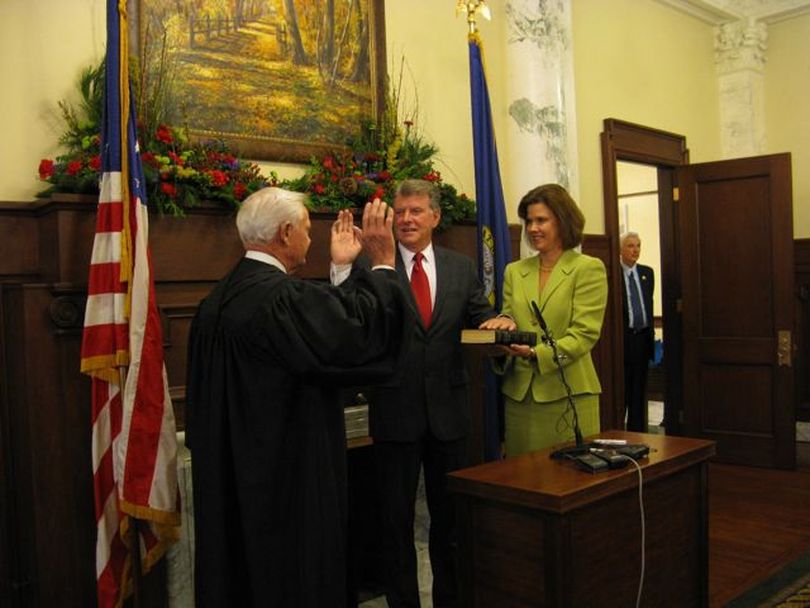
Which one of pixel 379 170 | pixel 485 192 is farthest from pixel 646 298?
pixel 379 170

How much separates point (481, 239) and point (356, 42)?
1245 mm

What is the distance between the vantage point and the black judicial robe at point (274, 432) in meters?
2.19

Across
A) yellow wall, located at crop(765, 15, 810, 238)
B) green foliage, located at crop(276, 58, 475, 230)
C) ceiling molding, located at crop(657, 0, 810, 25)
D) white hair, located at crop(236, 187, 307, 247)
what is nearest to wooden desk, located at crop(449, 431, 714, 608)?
white hair, located at crop(236, 187, 307, 247)

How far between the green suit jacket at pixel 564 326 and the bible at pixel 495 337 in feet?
0.51

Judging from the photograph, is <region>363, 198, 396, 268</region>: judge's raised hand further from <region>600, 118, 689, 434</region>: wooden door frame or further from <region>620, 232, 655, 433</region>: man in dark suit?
<region>620, 232, 655, 433</region>: man in dark suit

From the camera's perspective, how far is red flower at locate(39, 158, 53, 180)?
118 inches

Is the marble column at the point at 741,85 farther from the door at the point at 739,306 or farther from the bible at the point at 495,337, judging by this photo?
the bible at the point at 495,337

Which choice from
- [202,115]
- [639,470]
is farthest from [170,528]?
[202,115]

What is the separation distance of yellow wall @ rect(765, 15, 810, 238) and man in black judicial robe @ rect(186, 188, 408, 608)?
5.90 m

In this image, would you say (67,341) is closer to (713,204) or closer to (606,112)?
(606,112)

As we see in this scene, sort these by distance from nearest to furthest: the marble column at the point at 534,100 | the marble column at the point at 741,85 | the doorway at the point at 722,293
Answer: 1. the marble column at the point at 534,100
2. the doorway at the point at 722,293
3. the marble column at the point at 741,85

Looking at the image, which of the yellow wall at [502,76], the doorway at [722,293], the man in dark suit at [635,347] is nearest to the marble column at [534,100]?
the yellow wall at [502,76]

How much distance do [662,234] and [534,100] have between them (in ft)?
7.28

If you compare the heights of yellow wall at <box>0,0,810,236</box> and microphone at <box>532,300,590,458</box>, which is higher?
yellow wall at <box>0,0,810,236</box>
